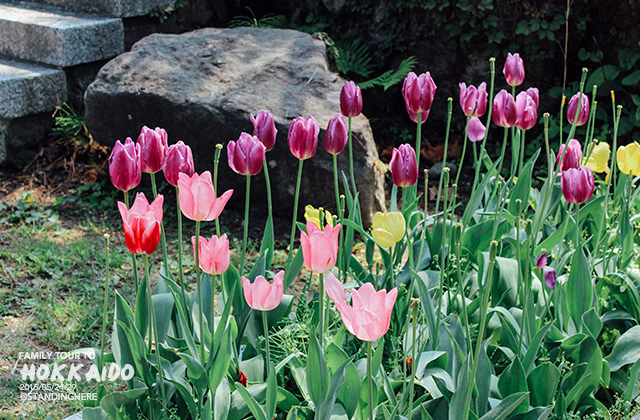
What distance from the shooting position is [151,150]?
142 centimetres

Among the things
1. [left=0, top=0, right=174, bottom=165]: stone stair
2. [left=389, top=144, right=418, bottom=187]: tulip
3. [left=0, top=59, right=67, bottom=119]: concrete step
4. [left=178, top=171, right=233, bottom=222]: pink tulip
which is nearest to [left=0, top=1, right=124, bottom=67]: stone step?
[left=0, top=0, right=174, bottom=165]: stone stair

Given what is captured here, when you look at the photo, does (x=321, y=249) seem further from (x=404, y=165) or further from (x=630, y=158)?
(x=630, y=158)

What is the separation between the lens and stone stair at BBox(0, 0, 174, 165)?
12.8 feet

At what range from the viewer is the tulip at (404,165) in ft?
→ 5.32

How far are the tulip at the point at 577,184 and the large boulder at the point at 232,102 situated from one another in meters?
1.50

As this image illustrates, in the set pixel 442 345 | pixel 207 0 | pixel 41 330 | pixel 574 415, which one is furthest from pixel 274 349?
pixel 207 0

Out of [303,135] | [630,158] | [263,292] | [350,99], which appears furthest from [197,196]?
[630,158]

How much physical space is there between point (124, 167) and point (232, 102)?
1928 millimetres

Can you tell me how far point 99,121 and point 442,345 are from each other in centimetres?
260

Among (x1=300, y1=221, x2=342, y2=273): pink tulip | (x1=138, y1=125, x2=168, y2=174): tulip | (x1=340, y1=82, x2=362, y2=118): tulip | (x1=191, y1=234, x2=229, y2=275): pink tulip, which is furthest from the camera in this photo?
(x1=340, y1=82, x2=362, y2=118): tulip

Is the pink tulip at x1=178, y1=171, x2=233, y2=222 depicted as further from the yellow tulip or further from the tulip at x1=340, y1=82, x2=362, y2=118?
the tulip at x1=340, y1=82, x2=362, y2=118

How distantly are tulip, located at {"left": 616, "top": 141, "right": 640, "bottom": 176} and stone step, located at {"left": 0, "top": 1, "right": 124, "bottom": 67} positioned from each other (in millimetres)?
3424

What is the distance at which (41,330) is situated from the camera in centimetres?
237

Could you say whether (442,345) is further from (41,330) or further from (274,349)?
(41,330)
